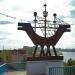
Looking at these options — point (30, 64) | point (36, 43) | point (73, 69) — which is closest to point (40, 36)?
point (36, 43)

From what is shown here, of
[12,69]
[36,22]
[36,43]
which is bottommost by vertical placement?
[12,69]

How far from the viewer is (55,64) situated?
15914 mm

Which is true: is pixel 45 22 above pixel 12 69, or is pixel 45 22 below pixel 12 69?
above

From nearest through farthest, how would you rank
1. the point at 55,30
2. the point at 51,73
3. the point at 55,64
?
the point at 51,73
the point at 55,64
the point at 55,30

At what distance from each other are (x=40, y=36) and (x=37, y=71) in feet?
5.95

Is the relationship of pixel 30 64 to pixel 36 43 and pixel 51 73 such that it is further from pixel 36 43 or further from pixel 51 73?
pixel 51 73

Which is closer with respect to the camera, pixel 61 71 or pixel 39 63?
pixel 61 71

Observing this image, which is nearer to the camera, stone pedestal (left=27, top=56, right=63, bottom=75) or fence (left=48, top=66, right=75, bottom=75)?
fence (left=48, top=66, right=75, bottom=75)

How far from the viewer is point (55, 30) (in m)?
17.1

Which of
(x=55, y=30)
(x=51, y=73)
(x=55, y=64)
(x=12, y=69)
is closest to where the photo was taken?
(x=51, y=73)

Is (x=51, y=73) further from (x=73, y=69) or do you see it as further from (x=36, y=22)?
(x=36, y=22)

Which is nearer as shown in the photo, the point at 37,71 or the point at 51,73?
the point at 51,73

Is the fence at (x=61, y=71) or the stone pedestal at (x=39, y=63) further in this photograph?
the stone pedestal at (x=39, y=63)

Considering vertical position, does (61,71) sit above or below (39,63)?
below
